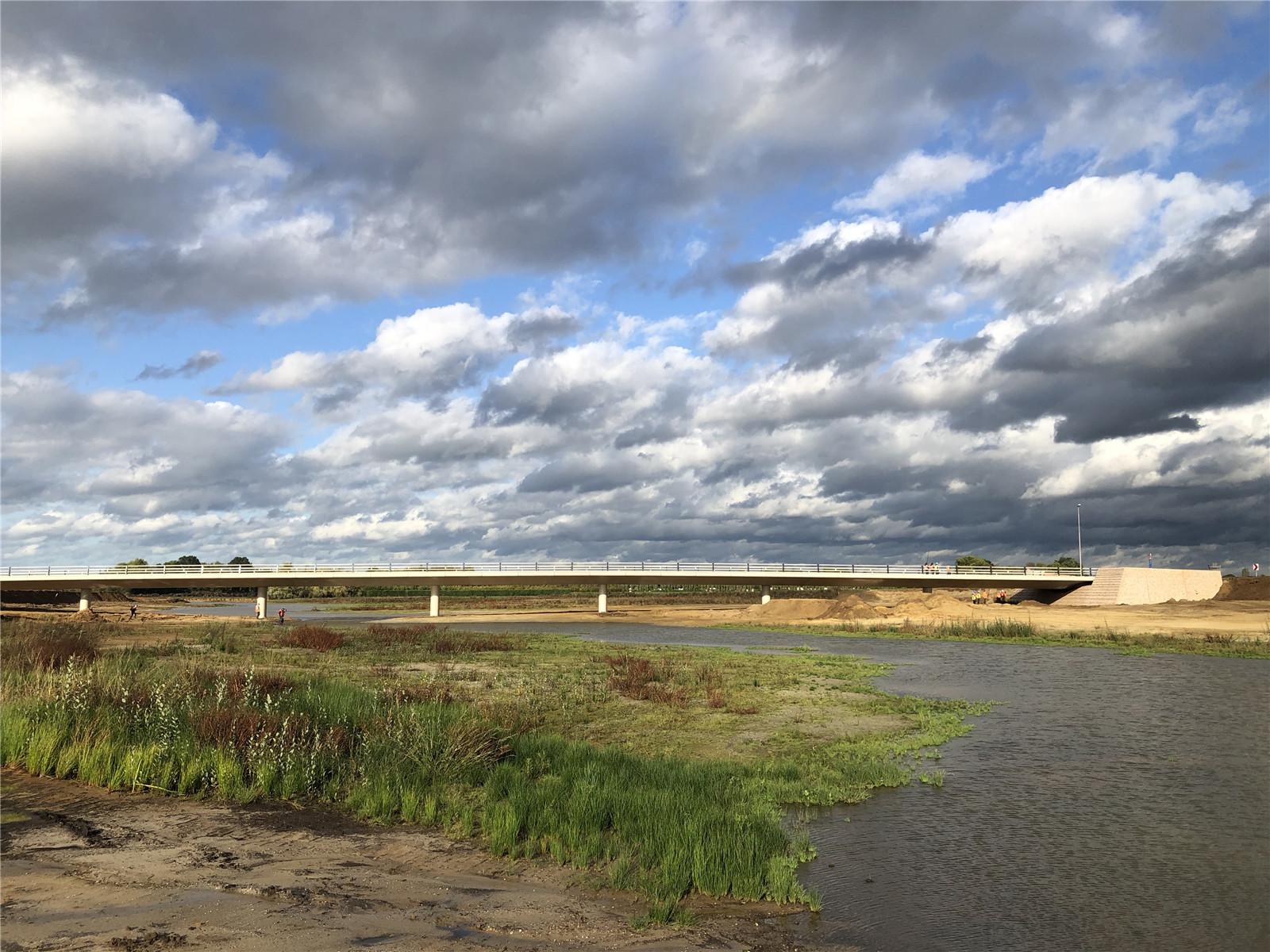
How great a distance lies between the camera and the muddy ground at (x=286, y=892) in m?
7.28

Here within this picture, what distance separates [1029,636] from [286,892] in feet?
206

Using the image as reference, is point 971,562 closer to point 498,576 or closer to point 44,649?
point 498,576

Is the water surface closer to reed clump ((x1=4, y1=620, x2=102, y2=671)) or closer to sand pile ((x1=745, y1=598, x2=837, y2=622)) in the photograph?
reed clump ((x1=4, y1=620, x2=102, y2=671))

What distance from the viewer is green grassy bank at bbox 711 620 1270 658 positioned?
48750 mm

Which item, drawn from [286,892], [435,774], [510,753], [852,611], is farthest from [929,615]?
[286,892]

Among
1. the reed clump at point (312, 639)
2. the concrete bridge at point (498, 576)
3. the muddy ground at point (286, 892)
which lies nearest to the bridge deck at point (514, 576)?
the concrete bridge at point (498, 576)

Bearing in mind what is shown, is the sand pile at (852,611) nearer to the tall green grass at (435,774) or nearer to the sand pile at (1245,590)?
the sand pile at (1245,590)

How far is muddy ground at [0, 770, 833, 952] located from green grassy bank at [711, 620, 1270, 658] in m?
48.2

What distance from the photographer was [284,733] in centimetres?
1384

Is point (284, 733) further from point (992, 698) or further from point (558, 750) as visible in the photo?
point (992, 698)

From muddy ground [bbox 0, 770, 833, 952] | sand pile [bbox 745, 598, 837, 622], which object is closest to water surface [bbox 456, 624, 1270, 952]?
muddy ground [bbox 0, 770, 833, 952]

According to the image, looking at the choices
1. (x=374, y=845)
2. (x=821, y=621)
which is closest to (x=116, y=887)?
(x=374, y=845)

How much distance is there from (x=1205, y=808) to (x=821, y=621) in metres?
72.2

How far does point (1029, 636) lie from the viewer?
60.9 m
